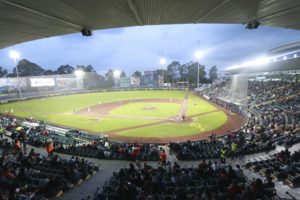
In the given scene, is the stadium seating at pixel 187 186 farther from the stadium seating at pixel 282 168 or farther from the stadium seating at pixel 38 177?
the stadium seating at pixel 38 177

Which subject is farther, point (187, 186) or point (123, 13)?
point (187, 186)

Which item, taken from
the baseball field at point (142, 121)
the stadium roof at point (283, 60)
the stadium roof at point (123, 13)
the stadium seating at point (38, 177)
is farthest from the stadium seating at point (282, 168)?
the stadium roof at point (283, 60)

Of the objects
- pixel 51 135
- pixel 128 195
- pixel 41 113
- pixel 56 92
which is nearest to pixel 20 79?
pixel 56 92

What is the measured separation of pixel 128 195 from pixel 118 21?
6.79 meters

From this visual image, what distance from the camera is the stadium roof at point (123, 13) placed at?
6523 millimetres

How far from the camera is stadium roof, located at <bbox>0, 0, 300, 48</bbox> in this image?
21.4 feet

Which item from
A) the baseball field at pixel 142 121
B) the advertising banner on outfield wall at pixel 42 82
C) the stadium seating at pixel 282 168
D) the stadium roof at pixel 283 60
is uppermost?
the stadium roof at pixel 283 60

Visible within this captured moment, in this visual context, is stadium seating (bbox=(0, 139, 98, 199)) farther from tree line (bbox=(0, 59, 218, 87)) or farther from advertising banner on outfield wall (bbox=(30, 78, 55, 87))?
tree line (bbox=(0, 59, 218, 87))

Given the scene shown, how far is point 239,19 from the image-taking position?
877cm

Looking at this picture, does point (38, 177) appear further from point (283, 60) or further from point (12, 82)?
point (12, 82)

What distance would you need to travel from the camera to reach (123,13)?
7750 mm

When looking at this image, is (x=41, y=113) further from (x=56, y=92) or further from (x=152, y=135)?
(x=56, y=92)

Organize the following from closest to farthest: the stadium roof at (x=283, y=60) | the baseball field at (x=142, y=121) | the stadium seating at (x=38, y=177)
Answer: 1. the stadium seating at (x=38, y=177)
2. the baseball field at (x=142, y=121)
3. the stadium roof at (x=283, y=60)

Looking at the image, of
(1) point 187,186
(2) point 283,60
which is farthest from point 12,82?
(1) point 187,186
